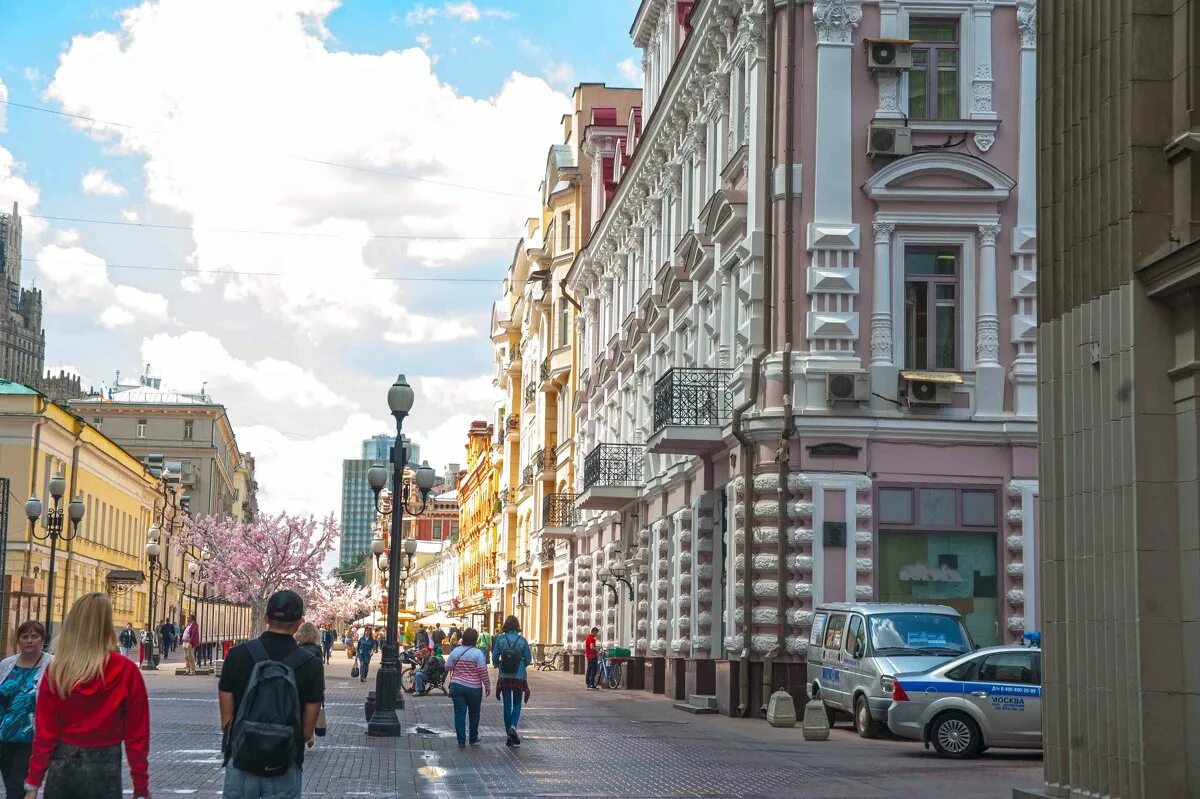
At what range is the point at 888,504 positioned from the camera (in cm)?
2775

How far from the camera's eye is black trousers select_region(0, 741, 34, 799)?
926 centimetres

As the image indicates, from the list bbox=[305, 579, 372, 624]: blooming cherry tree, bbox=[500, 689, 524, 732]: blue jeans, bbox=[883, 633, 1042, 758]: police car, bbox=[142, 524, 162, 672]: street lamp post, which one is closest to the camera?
bbox=[883, 633, 1042, 758]: police car

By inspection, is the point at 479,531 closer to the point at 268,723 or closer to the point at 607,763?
the point at 607,763

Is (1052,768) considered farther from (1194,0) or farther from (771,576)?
(771,576)

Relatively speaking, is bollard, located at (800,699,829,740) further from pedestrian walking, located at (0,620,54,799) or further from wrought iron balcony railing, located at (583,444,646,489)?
wrought iron balcony railing, located at (583,444,646,489)

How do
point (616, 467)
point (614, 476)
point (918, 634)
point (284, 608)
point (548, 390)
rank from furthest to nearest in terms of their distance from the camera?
1. point (548, 390)
2. point (616, 467)
3. point (614, 476)
4. point (918, 634)
5. point (284, 608)

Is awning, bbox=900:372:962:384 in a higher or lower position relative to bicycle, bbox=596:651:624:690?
higher

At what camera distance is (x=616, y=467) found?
41500 millimetres

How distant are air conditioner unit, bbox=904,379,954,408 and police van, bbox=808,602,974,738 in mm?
4052

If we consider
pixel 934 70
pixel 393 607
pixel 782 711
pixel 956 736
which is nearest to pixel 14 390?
pixel 393 607


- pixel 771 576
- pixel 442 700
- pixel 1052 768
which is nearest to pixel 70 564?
pixel 442 700

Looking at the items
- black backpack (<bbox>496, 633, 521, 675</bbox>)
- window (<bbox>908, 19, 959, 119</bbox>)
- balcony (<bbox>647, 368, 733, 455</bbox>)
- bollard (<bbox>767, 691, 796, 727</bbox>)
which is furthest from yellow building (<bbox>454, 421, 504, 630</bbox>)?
black backpack (<bbox>496, 633, 521, 675</bbox>)

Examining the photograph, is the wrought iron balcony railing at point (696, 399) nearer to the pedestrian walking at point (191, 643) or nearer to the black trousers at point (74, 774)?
the pedestrian walking at point (191, 643)

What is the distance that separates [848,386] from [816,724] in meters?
6.57
